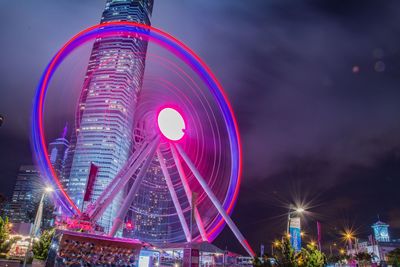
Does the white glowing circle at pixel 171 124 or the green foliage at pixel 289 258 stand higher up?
the white glowing circle at pixel 171 124

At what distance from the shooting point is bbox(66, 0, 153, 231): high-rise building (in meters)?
149

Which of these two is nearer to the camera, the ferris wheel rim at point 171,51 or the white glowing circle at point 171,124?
the ferris wheel rim at point 171,51

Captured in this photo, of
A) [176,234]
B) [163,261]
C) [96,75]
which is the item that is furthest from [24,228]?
[176,234]

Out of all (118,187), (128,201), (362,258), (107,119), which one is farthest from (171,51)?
(107,119)

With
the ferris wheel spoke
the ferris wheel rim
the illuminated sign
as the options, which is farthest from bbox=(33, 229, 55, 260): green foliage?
the illuminated sign

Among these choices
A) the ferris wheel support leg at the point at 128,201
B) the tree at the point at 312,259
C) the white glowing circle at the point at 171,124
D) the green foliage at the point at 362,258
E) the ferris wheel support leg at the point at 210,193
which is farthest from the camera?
the green foliage at the point at 362,258

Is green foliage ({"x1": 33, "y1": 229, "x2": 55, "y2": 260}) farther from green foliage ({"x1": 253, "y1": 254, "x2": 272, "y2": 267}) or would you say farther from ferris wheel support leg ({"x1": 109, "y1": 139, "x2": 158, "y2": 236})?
green foliage ({"x1": 253, "y1": 254, "x2": 272, "y2": 267})

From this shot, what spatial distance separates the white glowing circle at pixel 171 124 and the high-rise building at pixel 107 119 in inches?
4268

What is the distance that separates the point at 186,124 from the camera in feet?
135

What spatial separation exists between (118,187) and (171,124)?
9.64 m

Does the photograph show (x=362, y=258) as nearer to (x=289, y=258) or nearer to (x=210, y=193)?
(x=210, y=193)

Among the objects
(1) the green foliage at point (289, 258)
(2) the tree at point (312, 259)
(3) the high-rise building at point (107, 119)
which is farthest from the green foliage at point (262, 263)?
(3) the high-rise building at point (107, 119)

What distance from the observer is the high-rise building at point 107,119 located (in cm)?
14875

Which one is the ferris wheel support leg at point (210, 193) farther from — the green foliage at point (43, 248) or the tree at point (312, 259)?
the green foliage at point (43, 248)
